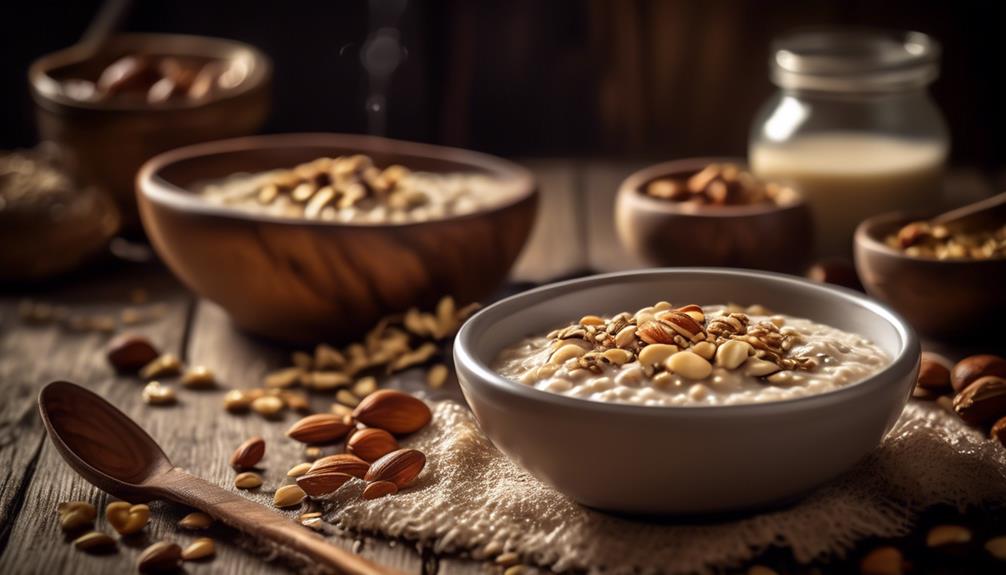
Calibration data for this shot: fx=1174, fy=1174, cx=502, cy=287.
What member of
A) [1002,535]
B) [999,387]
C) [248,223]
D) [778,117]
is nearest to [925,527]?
[1002,535]

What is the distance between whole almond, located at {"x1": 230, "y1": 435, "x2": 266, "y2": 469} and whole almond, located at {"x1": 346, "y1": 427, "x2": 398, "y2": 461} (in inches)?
3.3

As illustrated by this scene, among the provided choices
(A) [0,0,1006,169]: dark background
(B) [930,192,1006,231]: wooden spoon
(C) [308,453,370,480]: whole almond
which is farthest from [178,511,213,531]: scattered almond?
(A) [0,0,1006,169]: dark background

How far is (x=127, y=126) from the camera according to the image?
5.95ft

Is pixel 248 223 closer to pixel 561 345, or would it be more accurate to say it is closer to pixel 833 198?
pixel 561 345

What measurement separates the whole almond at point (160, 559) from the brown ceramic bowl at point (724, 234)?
834mm

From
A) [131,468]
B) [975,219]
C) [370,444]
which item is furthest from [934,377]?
[131,468]

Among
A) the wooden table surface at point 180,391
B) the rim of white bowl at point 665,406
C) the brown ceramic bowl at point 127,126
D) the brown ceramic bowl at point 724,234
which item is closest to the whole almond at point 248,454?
the wooden table surface at point 180,391

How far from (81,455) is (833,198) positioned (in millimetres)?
1103

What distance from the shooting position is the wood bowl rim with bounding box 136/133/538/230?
4.48ft

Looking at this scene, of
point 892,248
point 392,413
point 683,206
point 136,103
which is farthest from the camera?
point 136,103

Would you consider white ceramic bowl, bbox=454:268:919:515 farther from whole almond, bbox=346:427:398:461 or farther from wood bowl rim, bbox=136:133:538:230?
wood bowl rim, bbox=136:133:538:230

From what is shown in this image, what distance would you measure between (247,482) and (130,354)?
1.29ft

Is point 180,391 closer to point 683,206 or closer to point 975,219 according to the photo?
point 683,206

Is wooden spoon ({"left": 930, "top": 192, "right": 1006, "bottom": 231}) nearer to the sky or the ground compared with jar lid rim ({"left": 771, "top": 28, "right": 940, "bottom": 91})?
nearer to the ground
